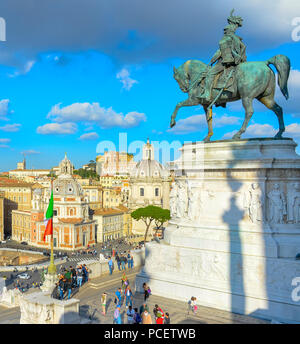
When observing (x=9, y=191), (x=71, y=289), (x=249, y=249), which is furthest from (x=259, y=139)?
(x=9, y=191)

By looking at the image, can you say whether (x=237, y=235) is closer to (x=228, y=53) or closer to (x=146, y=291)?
(x=146, y=291)

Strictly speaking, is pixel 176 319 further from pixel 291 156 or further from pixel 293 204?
pixel 291 156

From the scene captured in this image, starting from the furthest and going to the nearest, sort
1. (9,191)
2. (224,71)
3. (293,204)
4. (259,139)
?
(9,191) → (224,71) → (259,139) → (293,204)

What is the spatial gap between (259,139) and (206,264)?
4.91 meters

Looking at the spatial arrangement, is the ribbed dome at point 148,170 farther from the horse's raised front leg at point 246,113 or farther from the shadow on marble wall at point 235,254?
the shadow on marble wall at point 235,254

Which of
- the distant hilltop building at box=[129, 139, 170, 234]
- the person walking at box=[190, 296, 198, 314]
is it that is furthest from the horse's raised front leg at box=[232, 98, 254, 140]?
the distant hilltop building at box=[129, 139, 170, 234]

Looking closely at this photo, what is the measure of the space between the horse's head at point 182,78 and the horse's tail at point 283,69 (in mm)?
3608

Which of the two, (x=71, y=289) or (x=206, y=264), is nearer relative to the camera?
(x=206, y=264)

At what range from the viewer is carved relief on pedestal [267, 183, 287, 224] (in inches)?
513

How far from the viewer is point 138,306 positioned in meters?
13.6

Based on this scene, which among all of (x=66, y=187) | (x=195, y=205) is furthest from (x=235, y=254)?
(x=66, y=187)

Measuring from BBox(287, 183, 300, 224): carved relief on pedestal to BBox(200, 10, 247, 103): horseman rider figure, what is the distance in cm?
501

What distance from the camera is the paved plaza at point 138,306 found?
39.7 ft
